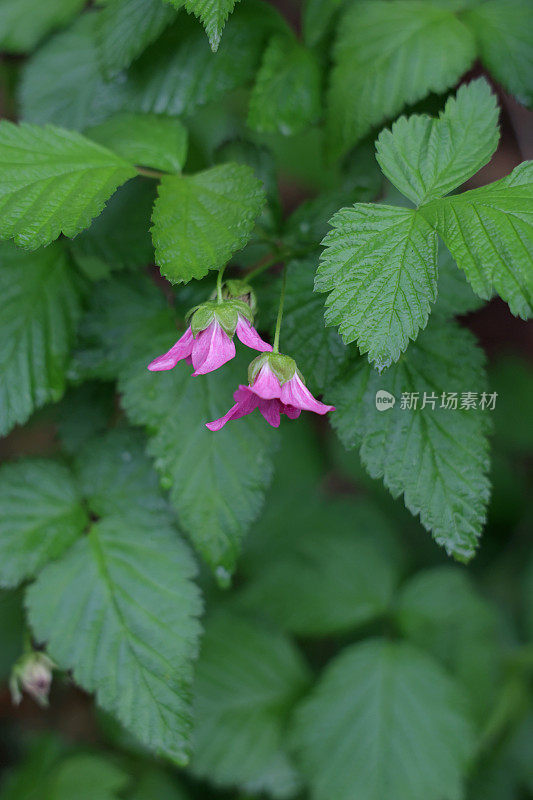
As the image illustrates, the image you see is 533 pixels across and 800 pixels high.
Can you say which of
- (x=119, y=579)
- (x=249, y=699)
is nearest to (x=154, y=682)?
(x=119, y=579)

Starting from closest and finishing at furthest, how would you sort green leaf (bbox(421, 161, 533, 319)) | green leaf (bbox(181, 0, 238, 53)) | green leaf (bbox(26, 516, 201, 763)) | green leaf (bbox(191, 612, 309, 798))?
green leaf (bbox(421, 161, 533, 319)) < green leaf (bbox(181, 0, 238, 53)) < green leaf (bbox(26, 516, 201, 763)) < green leaf (bbox(191, 612, 309, 798))

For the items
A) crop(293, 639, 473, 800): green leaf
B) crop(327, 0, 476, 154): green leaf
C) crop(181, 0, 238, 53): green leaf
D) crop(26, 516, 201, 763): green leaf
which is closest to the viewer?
crop(181, 0, 238, 53): green leaf

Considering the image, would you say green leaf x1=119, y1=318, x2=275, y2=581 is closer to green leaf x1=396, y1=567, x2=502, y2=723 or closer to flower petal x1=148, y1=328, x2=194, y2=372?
flower petal x1=148, y1=328, x2=194, y2=372

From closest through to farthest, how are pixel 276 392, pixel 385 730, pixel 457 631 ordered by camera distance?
pixel 276 392
pixel 385 730
pixel 457 631

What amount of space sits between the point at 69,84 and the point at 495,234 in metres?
1.08

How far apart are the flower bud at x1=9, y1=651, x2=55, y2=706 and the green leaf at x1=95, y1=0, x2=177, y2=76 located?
47.8 inches

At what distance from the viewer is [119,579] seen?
4.31 feet

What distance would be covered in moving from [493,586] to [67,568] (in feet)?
4.85

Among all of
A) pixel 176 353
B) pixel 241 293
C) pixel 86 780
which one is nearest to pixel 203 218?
pixel 241 293

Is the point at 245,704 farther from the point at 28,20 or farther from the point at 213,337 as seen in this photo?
the point at 28,20

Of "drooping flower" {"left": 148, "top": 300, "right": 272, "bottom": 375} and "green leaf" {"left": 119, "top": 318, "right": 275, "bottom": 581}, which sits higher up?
"drooping flower" {"left": 148, "top": 300, "right": 272, "bottom": 375}

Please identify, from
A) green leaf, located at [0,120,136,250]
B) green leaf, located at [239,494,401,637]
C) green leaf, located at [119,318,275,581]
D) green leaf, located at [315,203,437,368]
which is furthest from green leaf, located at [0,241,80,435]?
green leaf, located at [239,494,401,637]

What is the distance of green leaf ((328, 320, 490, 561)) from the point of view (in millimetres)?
1058

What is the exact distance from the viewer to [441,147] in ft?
3.59
